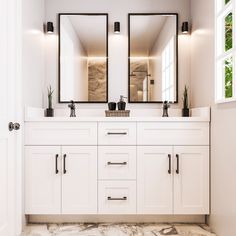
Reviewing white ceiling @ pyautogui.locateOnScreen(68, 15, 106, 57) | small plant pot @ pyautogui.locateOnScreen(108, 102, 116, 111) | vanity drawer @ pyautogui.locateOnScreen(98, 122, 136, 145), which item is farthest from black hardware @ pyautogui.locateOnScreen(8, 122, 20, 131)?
white ceiling @ pyautogui.locateOnScreen(68, 15, 106, 57)

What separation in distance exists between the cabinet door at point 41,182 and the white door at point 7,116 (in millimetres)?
207

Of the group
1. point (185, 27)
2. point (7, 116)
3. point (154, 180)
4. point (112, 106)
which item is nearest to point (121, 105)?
point (112, 106)

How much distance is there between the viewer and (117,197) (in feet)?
9.29

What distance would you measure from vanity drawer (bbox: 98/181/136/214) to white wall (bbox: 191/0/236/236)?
0.68 metres

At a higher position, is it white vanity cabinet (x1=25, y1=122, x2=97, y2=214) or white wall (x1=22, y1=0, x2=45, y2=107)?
white wall (x1=22, y1=0, x2=45, y2=107)

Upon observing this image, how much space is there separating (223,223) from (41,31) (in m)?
2.42

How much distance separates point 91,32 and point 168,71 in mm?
891

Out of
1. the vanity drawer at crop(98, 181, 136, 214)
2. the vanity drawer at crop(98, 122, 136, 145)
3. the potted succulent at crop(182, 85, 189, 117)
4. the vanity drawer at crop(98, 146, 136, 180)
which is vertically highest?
the potted succulent at crop(182, 85, 189, 117)

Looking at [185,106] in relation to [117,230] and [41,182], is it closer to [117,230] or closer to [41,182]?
[117,230]

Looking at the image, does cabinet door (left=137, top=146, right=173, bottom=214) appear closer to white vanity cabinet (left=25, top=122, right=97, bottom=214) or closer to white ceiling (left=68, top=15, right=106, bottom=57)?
white vanity cabinet (left=25, top=122, right=97, bottom=214)

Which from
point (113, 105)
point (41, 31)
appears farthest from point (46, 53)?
point (113, 105)

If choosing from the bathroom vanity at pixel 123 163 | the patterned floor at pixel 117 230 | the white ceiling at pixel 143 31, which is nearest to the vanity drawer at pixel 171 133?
the bathroom vanity at pixel 123 163

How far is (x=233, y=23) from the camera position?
2.27 meters

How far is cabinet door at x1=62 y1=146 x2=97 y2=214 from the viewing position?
2.82 meters
